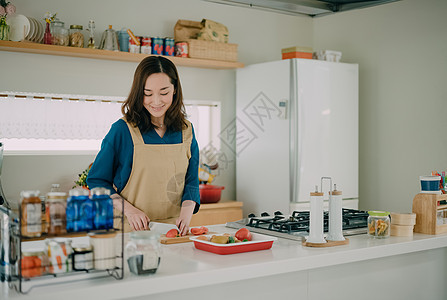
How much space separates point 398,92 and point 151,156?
294 cm

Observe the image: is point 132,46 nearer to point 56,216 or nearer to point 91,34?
point 91,34

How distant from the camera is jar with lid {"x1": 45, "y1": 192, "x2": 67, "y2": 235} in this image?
161cm

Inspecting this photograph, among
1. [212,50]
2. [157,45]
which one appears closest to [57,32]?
[157,45]

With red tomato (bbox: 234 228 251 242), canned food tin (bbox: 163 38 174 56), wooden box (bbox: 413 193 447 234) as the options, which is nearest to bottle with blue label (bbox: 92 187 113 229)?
red tomato (bbox: 234 228 251 242)

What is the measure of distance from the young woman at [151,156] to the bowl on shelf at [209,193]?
5.81 feet

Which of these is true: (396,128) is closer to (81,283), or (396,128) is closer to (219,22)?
(219,22)

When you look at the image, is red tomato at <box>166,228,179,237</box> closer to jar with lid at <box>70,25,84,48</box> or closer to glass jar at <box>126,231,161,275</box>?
glass jar at <box>126,231,161,275</box>

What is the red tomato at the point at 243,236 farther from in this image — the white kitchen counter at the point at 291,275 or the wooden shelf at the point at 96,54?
the wooden shelf at the point at 96,54

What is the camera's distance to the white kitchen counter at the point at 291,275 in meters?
1.67

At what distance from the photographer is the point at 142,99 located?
2.59 meters

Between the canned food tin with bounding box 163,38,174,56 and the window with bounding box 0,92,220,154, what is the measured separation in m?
0.55

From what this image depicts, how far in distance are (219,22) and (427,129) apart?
2100 mm

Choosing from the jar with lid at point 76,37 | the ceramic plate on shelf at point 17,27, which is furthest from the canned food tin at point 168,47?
the ceramic plate on shelf at point 17,27

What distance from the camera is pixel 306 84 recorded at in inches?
180
